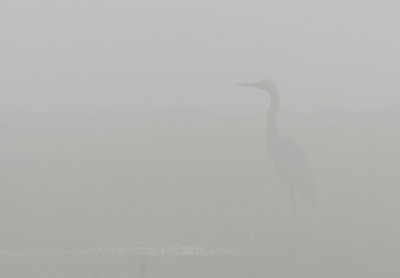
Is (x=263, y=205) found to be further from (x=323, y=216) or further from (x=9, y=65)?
(x=9, y=65)

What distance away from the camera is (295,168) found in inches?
549

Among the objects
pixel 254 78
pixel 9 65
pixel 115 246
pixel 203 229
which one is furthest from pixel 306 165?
pixel 9 65

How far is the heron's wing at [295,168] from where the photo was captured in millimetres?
13844

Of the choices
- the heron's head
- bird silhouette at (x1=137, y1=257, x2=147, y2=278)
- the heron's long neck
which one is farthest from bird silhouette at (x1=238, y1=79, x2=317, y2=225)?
bird silhouette at (x1=137, y1=257, x2=147, y2=278)

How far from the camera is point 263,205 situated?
15.1 meters

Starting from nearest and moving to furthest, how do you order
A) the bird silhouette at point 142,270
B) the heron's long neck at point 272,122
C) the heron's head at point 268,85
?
the bird silhouette at point 142,270
the heron's long neck at point 272,122
the heron's head at point 268,85

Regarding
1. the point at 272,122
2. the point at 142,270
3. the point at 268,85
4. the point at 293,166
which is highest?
the point at 268,85

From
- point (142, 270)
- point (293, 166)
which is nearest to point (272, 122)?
point (293, 166)

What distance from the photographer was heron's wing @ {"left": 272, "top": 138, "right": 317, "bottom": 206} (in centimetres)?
1384

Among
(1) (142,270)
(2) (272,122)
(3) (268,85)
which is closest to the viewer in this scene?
(1) (142,270)

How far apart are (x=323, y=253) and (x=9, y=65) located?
82.1 feet

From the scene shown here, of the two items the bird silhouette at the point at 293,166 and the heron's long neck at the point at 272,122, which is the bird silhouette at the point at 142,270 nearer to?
the bird silhouette at the point at 293,166

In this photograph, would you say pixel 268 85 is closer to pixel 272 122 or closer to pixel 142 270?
pixel 272 122

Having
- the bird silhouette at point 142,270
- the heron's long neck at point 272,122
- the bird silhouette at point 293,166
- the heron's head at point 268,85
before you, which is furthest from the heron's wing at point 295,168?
the bird silhouette at point 142,270
